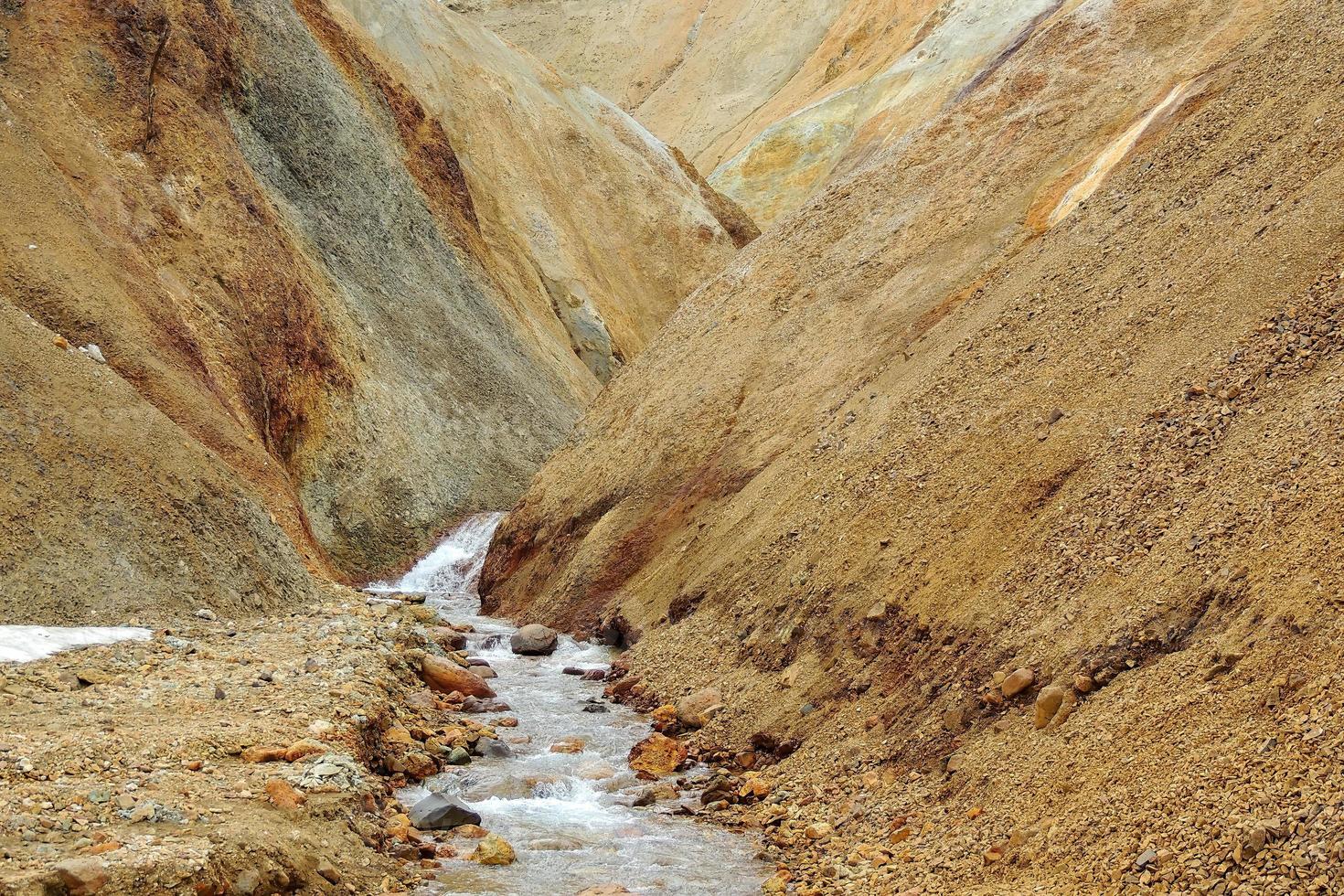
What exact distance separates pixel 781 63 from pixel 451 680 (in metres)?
72.4

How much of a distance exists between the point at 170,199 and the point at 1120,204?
67.9ft

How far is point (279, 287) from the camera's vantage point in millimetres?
29844

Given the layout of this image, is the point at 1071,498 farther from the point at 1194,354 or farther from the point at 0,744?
the point at 0,744

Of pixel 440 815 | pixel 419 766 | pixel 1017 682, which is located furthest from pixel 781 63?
pixel 440 815

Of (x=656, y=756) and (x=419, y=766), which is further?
(x=656, y=756)

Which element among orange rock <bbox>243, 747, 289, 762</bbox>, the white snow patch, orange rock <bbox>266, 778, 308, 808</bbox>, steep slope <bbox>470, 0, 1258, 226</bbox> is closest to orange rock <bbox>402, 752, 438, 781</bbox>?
orange rock <bbox>243, 747, 289, 762</bbox>

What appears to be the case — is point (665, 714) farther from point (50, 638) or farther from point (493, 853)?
point (50, 638)

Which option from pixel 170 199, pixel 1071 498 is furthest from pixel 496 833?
pixel 170 199

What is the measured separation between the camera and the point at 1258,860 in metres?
7.08

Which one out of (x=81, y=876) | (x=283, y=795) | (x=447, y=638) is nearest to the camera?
(x=81, y=876)

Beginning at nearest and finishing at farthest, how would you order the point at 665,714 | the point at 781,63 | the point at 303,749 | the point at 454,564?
the point at 303,749 < the point at 665,714 < the point at 454,564 < the point at 781,63

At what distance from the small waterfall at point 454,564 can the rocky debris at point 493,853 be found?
16418mm

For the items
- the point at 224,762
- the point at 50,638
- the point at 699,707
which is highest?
the point at 50,638

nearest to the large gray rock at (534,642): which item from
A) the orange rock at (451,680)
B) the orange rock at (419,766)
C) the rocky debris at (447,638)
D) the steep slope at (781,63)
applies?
Result: the rocky debris at (447,638)
